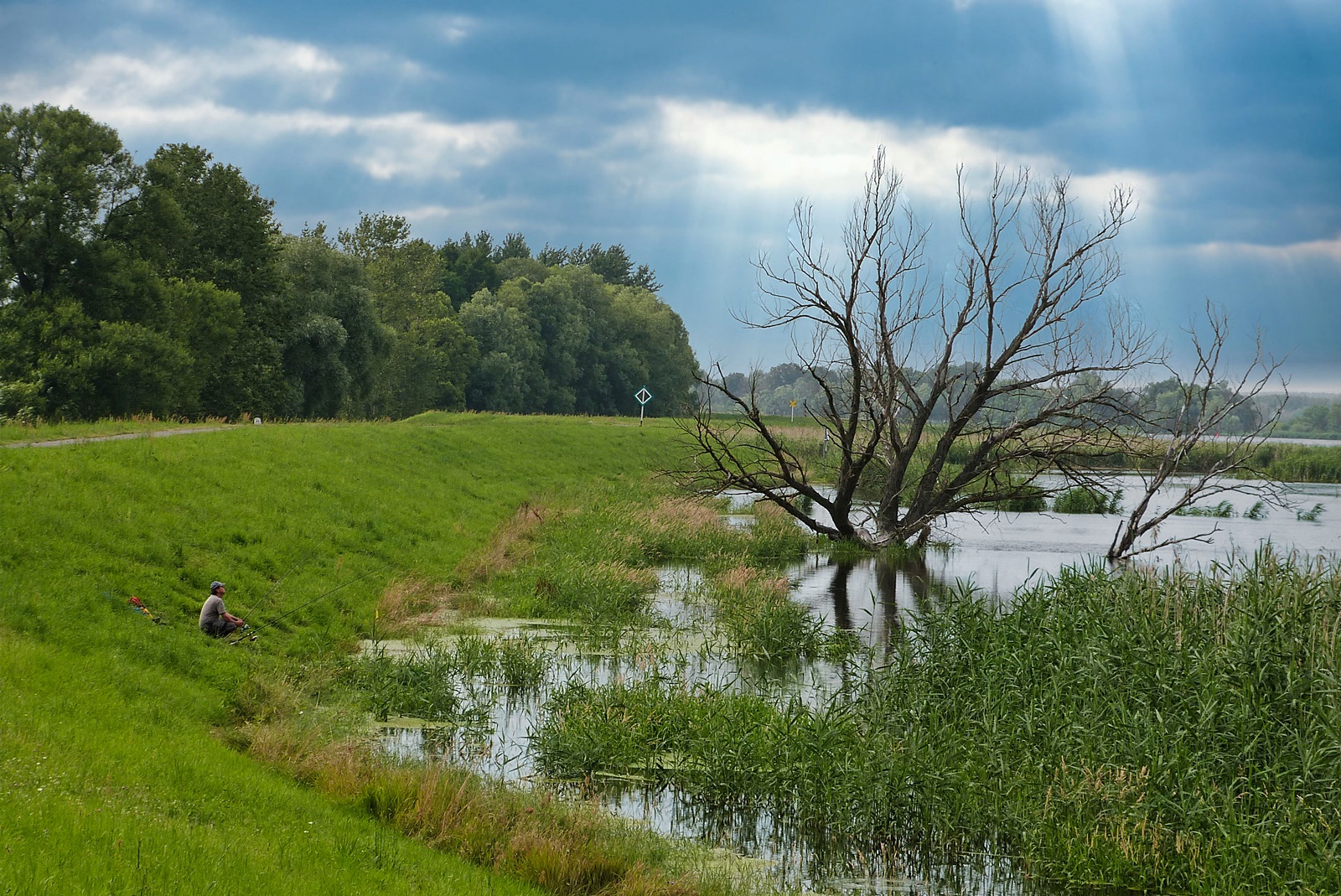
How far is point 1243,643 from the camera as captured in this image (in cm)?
1140

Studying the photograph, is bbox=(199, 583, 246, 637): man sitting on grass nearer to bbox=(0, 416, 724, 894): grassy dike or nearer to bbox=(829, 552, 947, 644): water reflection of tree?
bbox=(0, 416, 724, 894): grassy dike

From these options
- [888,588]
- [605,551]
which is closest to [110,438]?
[605,551]

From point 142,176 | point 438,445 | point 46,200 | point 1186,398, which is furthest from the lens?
point 142,176

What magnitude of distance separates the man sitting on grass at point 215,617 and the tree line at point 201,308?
71.7 ft

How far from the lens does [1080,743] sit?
10625 millimetres

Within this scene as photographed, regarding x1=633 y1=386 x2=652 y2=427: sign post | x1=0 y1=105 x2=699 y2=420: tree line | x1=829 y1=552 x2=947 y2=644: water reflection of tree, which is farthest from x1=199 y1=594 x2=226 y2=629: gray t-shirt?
x1=633 y1=386 x2=652 y2=427: sign post

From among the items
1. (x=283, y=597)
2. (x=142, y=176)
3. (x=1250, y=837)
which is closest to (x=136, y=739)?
(x=283, y=597)

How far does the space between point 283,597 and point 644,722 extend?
305 inches

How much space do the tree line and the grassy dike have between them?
1431cm

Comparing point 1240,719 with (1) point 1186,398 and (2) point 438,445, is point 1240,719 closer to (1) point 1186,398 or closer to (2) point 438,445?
(1) point 1186,398

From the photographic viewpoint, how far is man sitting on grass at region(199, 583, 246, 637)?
1377cm

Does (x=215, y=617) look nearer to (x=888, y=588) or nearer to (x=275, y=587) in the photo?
(x=275, y=587)

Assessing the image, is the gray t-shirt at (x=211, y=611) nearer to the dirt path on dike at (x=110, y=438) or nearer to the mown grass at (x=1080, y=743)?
the mown grass at (x=1080, y=743)

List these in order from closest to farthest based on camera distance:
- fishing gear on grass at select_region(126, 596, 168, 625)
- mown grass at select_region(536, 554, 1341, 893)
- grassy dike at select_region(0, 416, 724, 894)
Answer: grassy dike at select_region(0, 416, 724, 894)
mown grass at select_region(536, 554, 1341, 893)
fishing gear on grass at select_region(126, 596, 168, 625)
